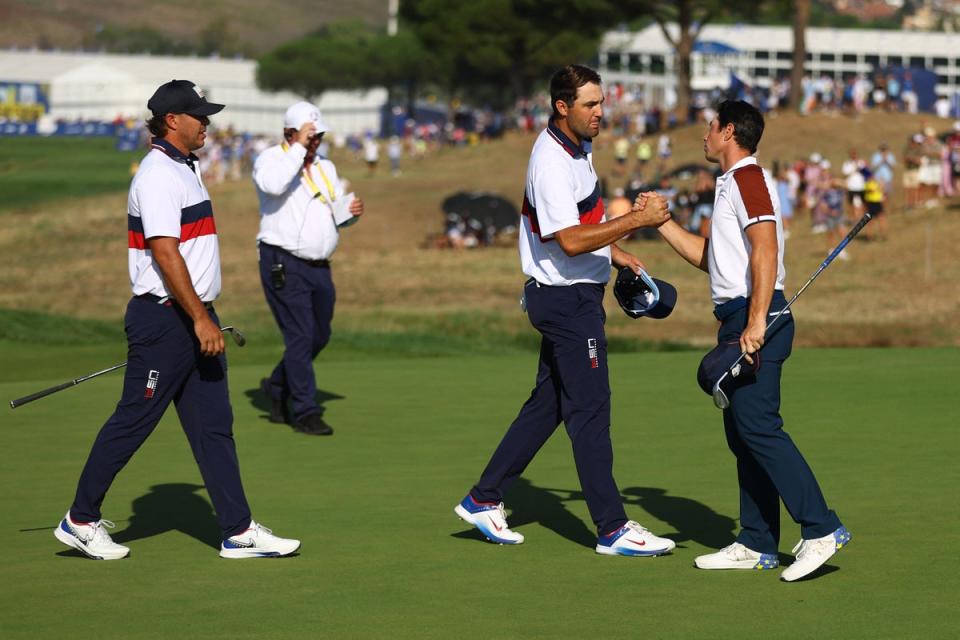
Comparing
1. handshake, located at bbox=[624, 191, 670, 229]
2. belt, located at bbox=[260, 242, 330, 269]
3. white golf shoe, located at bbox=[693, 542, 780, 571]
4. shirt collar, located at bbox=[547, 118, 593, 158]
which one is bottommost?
white golf shoe, located at bbox=[693, 542, 780, 571]

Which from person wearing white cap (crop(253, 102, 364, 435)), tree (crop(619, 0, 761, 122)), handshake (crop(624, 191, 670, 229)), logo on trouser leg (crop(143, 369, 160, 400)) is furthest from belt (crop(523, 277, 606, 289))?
tree (crop(619, 0, 761, 122))

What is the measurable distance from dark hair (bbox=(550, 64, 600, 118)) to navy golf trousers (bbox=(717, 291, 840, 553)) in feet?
3.71

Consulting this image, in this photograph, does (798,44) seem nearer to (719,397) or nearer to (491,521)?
(491,521)

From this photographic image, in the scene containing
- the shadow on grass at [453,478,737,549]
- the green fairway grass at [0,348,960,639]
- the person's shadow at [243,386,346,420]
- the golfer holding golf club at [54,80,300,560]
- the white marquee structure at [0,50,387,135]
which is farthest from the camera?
the white marquee structure at [0,50,387,135]

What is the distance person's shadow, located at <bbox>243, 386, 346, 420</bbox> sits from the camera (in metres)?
10.5

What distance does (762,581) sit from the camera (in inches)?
232

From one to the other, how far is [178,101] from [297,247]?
339cm

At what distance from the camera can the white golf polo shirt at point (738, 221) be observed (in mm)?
5859

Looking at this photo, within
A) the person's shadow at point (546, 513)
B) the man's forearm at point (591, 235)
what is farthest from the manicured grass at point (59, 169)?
the man's forearm at point (591, 235)

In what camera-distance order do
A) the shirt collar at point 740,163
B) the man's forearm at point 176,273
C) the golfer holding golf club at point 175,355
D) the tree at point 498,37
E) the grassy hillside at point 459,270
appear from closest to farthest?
1. the shirt collar at point 740,163
2. the man's forearm at point 176,273
3. the golfer holding golf club at point 175,355
4. the grassy hillside at point 459,270
5. the tree at point 498,37

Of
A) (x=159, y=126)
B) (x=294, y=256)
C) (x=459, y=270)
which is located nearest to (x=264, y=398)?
(x=294, y=256)

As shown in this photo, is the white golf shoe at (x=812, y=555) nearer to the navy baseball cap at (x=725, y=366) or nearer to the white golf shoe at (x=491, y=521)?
the navy baseball cap at (x=725, y=366)

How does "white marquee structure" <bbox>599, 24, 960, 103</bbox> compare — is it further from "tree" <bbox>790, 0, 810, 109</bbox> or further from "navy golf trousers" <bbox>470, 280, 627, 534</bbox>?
"navy golf trousers" <bbox>470, 280, 627, 534</bbox>

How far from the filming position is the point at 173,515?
285 inches
